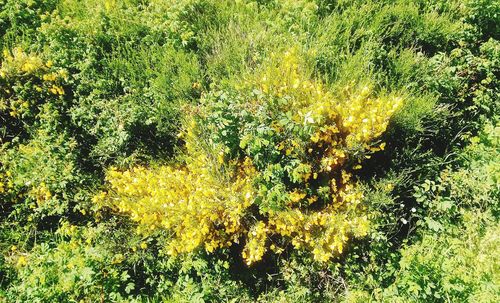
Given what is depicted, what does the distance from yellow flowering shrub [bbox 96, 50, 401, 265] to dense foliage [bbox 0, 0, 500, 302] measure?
21 mm

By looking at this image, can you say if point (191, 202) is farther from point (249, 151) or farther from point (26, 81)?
point (26, 81)

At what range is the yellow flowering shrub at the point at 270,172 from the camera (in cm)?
365

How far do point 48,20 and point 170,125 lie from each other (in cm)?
218

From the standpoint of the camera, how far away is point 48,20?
4.91 meters

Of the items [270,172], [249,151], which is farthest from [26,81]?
[270,172]

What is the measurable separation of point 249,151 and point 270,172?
0.90ft

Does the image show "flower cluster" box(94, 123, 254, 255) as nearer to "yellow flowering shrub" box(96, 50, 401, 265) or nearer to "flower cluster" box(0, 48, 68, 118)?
"yellow flowering shrub" box(96, 50, 401, 265)

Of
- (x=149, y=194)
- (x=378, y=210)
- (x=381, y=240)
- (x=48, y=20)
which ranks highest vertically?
(x=48, y=20)

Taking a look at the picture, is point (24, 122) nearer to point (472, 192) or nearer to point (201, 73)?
point (201, 73)

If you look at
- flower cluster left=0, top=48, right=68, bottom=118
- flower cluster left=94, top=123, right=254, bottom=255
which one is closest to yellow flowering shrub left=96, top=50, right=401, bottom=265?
flower cluster left=94, top=123, right=254, bottom=255

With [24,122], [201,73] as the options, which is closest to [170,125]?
[201,73]

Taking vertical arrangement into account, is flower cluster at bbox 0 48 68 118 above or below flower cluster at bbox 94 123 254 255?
above

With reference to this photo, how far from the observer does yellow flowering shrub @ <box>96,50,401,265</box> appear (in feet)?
12.0

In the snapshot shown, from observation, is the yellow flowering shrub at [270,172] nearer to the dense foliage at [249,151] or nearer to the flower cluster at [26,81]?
the dense foliage at [249,151]
